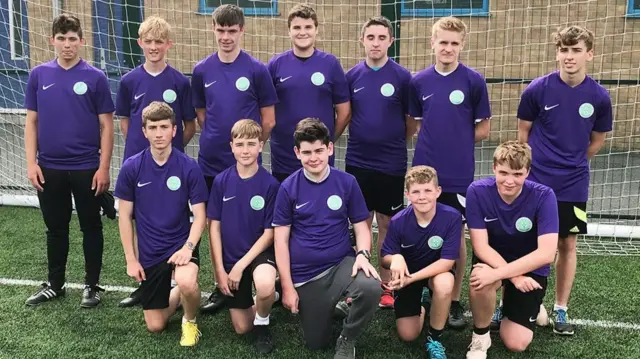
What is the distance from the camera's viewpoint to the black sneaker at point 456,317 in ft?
9.86

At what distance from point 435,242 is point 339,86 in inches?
41.9

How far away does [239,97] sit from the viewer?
314cm

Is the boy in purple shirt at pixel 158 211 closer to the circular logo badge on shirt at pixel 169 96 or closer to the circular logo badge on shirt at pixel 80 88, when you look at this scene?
the circular logo badge on shirt at pixel 169 96

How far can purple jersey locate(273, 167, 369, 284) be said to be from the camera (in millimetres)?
2770

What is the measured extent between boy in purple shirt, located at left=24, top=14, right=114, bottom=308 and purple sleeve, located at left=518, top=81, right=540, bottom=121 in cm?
232

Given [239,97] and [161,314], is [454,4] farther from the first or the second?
[161,314]

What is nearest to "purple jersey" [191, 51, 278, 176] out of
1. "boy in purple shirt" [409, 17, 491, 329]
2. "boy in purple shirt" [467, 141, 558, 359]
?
"boy in purple shirt" [409, 17, 491, 329]

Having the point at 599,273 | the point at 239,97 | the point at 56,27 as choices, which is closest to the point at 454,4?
the point at 599,273

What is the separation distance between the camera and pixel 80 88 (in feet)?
10.5

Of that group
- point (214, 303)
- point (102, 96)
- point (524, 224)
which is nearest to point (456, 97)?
point (524, 224)

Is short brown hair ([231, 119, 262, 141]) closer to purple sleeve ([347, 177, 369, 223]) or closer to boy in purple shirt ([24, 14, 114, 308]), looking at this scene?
purple sleeve ([347, 177, 369, 223])

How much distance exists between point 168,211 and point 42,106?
1.01 m

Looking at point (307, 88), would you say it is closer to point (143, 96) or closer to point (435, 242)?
point (143, 96)

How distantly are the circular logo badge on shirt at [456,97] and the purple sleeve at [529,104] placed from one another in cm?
33
